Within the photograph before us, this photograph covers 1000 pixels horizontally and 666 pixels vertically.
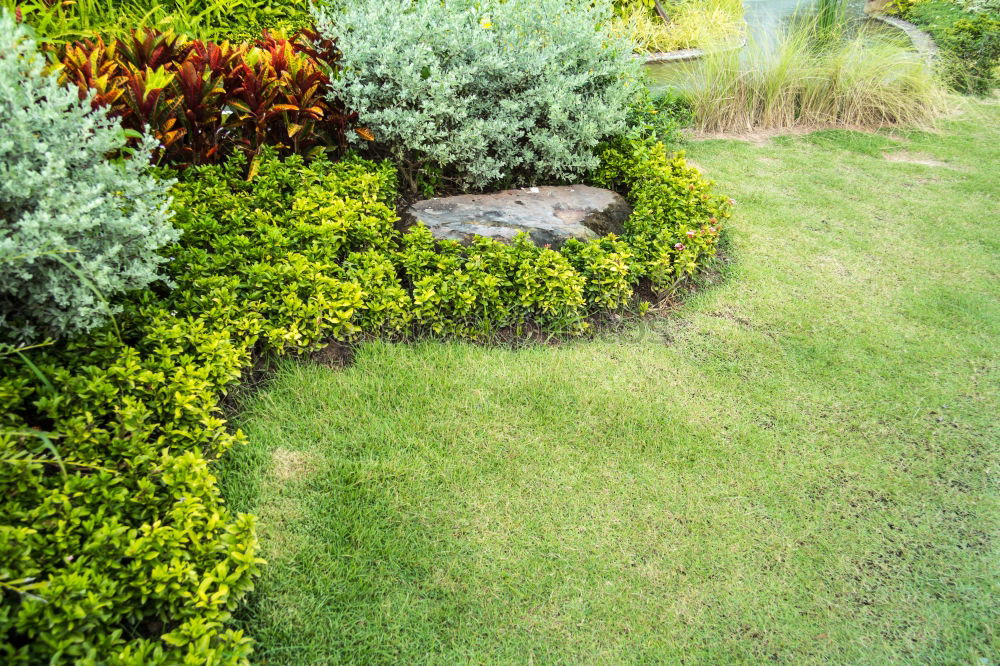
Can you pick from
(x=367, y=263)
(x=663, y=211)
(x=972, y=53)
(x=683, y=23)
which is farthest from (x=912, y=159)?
(x=367, y=263)

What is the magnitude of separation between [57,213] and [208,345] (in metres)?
0.74

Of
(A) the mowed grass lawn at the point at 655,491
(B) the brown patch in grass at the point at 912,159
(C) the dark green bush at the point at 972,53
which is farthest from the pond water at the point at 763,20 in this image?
(A) the mowed grass lawn at the point at 655,491

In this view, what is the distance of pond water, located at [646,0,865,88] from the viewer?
7520mm

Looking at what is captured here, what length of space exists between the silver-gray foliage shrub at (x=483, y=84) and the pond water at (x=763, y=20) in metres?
2.29

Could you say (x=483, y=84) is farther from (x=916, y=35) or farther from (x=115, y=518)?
(x=916, y=35)

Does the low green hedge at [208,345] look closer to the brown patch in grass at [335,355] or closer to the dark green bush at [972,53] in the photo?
the brown patch in grass at [335,355]

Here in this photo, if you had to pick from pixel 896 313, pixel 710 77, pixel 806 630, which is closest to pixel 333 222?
pixel 806 630

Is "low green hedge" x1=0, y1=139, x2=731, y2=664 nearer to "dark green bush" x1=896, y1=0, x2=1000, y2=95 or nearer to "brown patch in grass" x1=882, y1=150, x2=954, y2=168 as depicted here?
"brown patch in grass" x1=882, y1=150, x2=954, y2=168

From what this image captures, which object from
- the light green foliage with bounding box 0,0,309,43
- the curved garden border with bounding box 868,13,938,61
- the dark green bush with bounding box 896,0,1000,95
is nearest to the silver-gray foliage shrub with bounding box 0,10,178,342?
the light green foliage with bounding box 0,0,309,43

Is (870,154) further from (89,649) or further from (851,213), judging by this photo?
(89,649)

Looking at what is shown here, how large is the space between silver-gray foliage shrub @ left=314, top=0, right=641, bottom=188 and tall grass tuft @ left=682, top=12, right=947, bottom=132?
2.34m

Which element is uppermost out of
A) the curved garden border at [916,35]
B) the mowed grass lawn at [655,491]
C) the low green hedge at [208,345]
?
the curved garden border at [916,35]

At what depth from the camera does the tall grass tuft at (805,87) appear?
23.3 feet

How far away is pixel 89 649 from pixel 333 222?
2453mm
